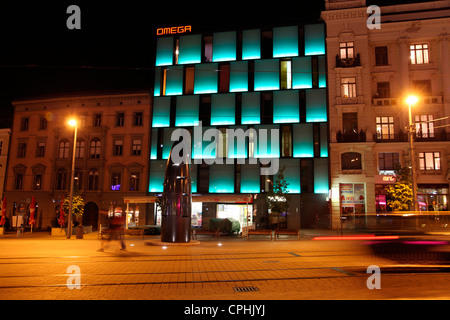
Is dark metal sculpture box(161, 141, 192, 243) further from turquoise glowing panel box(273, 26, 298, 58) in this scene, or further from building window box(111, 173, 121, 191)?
turquoise glowing panel box(273, 26, 298, 58)

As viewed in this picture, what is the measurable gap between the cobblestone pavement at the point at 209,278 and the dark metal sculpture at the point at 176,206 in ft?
16.6

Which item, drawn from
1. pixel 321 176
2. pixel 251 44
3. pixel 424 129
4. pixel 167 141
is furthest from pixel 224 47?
pixel 424 129

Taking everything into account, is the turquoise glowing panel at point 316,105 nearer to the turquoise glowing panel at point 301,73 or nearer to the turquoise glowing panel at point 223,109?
the turquoise glowing panel at point 301,73

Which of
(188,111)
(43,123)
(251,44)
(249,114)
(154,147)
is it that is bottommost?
(154,147)

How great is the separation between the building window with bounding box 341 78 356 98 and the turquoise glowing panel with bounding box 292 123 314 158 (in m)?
4.70

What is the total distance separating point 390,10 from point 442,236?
34.1 m

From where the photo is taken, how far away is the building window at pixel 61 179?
40.7m

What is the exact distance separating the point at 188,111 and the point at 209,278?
3230 centimetres

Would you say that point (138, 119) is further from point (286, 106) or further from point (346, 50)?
point (346, 50)

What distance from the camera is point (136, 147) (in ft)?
132

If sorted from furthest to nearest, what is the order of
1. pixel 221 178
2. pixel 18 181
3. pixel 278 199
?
pixel 18 181 → pixel 221 178 → pixel 278 199

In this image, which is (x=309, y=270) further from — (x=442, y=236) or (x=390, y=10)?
(x=390, y=10)

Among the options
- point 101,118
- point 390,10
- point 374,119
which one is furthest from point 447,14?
point 101,118

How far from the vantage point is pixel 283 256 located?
47.9ft
